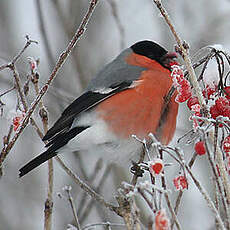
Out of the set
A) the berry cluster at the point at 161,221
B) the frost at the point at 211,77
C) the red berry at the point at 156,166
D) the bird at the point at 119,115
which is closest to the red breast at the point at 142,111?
the bird at the point at 119,115

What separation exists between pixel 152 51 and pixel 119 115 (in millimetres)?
491

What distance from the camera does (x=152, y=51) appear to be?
2.35 metres

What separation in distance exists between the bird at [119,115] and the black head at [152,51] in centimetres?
19

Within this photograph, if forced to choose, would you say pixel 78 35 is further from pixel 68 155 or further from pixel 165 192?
pixel 68 155

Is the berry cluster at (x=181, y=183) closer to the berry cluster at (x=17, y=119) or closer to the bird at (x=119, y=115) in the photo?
the berry cluster at (x=17, y=119)

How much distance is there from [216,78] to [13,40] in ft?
8.08

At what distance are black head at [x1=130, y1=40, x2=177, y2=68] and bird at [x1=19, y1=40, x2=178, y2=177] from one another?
193 millimetres

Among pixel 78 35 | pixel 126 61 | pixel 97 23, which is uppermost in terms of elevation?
pixel 97 23

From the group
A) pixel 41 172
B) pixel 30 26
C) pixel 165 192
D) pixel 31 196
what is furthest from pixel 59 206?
pixel 165 192

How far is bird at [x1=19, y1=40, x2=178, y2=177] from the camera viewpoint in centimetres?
194

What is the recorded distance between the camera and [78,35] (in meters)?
1.20

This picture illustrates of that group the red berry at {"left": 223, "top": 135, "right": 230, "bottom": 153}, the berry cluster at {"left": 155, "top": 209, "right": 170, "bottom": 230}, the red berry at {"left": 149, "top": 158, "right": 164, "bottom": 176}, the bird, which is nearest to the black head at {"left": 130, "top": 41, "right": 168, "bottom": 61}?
the bird

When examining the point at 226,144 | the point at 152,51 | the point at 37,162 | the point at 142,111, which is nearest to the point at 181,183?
the point at 226,144

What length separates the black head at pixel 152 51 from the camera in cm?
228
